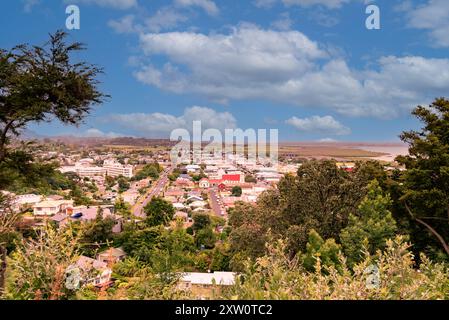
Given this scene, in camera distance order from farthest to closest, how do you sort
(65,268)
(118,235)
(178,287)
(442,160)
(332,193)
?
(118,235)
(332,193)
(442,160)
(178,287)
(65,268)

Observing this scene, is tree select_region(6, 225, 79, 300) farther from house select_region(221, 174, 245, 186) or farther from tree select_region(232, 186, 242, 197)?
house select_region(221, 174, 245, 186)

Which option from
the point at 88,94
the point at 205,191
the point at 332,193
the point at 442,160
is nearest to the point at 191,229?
the point at 205,191

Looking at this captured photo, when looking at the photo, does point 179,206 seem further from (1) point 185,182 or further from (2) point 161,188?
(1) point 185,182

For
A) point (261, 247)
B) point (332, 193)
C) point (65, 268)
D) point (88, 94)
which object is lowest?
point (261, 247)

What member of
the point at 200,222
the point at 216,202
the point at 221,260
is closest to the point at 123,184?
the point at 216,202

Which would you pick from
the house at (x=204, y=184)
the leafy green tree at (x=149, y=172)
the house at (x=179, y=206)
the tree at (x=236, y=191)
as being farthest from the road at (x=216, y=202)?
the leafy green tree at (x=149, y=172)

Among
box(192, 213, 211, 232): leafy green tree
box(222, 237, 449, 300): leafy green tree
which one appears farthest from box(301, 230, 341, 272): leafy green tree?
box(192, 213, 211, 232): leafy green tree
